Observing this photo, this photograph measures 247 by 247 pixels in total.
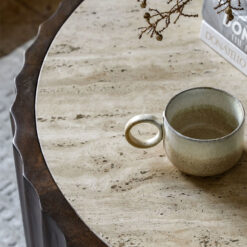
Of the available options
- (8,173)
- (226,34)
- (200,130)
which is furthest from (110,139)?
(8,173)

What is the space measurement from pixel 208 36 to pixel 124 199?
391mm

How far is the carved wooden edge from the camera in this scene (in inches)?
31.4

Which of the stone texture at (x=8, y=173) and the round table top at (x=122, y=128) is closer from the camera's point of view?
the round table top at (x=122, y=128)

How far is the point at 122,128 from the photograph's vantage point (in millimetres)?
930

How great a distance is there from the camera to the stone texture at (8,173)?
142 centimetres

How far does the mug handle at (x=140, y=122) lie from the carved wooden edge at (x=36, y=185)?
131 millimetres

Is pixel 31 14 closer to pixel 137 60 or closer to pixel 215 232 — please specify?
pixel 137 60

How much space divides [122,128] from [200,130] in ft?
0.41

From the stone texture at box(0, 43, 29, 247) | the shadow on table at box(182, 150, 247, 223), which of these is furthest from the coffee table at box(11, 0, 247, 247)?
the stone texture at box(0, 43, 29, 247)

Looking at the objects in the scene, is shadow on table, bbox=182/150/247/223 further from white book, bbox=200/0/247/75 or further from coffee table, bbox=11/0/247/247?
white book, bbox=200/0/247/75

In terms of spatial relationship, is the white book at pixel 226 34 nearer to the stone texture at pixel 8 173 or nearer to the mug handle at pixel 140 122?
the mug handle at pixel 140 122

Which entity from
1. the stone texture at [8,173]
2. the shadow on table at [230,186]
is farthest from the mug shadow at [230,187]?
the stone texture at [8,173]

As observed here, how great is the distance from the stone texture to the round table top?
1.79 feet

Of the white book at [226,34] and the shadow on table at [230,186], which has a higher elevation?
the white book at [226,34]
